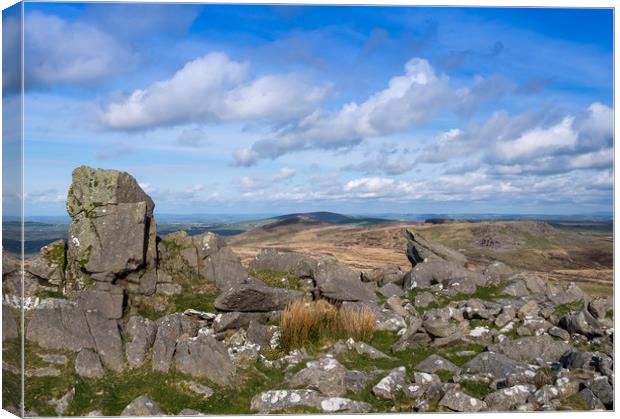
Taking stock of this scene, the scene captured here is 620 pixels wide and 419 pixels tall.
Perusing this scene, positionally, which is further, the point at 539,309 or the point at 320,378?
the point at 539,309

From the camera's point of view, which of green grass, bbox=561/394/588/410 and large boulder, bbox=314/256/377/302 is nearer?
green grass, bbox=561/394/588/410

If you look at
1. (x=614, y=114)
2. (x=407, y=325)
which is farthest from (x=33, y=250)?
(x=614, y=114)

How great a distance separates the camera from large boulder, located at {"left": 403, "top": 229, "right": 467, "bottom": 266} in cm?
2365

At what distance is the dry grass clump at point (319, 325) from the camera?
13.2 m

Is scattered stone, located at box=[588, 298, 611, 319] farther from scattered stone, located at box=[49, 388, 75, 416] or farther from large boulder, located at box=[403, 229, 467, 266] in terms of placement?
scattered stone, located at box=[49, 388, 75, 416]

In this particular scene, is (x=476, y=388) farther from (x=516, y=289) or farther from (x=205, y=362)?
(x=516, y=289)

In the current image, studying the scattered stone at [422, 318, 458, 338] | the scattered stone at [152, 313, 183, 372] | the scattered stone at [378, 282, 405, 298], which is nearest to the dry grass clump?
the scattered stone at [422, 318, 458, 338]

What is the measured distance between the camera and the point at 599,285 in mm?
21000

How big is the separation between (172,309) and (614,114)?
11602 mm

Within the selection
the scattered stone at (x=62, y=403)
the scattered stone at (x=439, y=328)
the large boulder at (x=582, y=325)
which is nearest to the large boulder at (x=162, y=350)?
the scattered stone at (x=62, y=403)

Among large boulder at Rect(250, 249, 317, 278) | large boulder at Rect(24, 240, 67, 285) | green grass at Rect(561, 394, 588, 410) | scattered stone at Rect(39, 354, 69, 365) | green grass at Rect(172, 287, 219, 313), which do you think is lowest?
green grass at Rect(561, 394, 588, 410)

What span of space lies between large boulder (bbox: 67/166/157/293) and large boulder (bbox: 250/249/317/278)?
4.69 metres

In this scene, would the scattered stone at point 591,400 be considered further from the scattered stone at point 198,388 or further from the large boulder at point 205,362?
the scattered stone at point 198,388

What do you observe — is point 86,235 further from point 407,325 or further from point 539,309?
point 539,309
